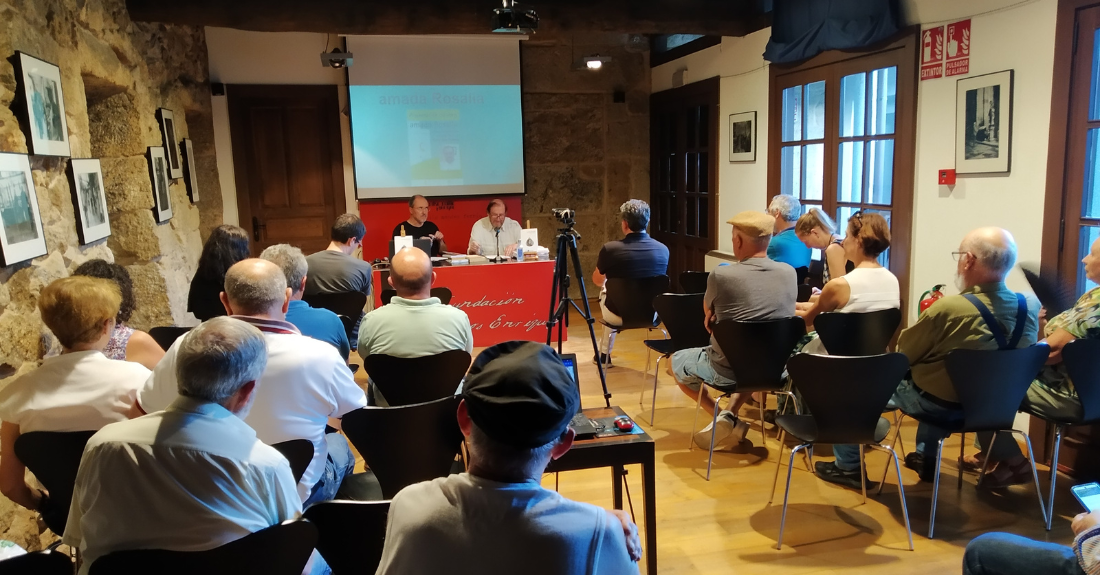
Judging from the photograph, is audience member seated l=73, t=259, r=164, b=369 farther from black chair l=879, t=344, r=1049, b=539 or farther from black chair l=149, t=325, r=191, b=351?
black chair l=879, t=344, r=1049, b=539

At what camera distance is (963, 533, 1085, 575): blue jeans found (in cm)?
178

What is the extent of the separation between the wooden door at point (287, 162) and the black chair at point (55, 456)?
5.39 meters

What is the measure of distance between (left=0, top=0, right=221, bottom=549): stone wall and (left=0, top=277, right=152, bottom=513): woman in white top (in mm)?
642

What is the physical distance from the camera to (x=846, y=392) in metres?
2.63

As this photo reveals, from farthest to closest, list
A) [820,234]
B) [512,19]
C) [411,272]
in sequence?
[512,19] → [820,234] → [411,272]

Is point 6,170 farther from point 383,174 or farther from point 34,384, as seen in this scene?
point 383,174

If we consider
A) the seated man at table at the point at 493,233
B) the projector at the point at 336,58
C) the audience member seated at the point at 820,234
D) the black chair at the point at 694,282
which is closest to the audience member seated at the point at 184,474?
the audience member seated at the point at 820,234

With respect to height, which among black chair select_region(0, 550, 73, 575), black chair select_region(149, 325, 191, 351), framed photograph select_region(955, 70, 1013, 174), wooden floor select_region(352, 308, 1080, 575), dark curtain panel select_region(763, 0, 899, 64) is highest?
dark curtain panel select_region(763, 0, 899, 64)

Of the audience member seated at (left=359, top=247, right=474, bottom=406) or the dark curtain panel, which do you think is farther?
the dark curtain panel

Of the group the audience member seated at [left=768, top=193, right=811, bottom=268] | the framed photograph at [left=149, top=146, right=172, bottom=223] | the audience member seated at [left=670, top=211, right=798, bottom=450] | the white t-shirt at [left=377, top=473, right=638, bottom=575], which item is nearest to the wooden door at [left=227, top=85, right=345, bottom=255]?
the framed photograph at [left=149, top=146, right=172, bottom=223]

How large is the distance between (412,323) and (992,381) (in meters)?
2.24

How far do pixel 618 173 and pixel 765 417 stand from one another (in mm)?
4341

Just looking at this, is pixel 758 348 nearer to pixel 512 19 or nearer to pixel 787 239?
pixel 787 239

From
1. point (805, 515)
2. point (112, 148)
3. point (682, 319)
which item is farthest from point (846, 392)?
point (112, 148)
